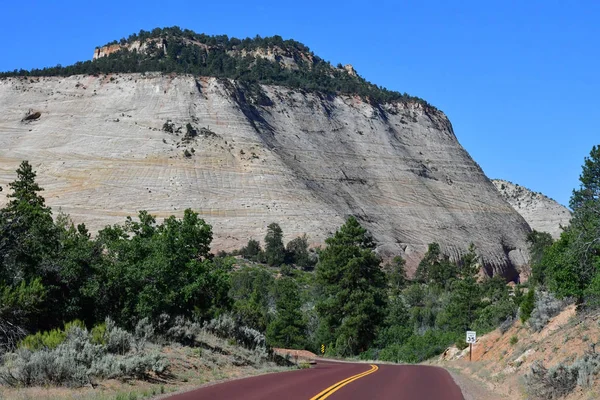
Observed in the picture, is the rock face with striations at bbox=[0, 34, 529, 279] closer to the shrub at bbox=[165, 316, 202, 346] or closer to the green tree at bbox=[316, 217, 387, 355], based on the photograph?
the green tree at bbox=[316, 217, 387, 355]

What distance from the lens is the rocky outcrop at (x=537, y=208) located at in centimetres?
14188

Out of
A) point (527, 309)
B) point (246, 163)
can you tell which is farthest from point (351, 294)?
point (246, 163)

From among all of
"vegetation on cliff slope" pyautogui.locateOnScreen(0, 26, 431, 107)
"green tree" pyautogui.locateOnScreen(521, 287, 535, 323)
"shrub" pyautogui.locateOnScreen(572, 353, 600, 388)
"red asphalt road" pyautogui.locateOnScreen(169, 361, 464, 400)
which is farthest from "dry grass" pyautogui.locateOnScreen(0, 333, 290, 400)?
"vegetation on cliff slope" pyautogui.locateOnScreen(0, 26, 431, 107)

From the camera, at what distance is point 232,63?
14700 centimetres

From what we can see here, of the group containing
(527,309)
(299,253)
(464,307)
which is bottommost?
(464,307)

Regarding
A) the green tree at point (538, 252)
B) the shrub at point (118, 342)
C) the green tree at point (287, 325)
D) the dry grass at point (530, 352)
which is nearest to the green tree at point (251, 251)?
A: the green tree at point (287, 325)

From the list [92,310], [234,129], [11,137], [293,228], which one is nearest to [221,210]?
[293,228]

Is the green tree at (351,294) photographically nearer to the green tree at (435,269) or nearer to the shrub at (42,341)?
the green tree at (435,269)

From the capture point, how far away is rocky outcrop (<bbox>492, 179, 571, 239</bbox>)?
14188 cm

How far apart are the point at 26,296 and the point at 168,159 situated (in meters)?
79.7

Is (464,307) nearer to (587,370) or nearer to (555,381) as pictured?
(555,381)

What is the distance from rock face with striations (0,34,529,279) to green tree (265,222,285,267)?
98.0 inches

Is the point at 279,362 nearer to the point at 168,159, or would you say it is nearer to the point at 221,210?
the point at 221,210

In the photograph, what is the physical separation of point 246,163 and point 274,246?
64.2 ft
